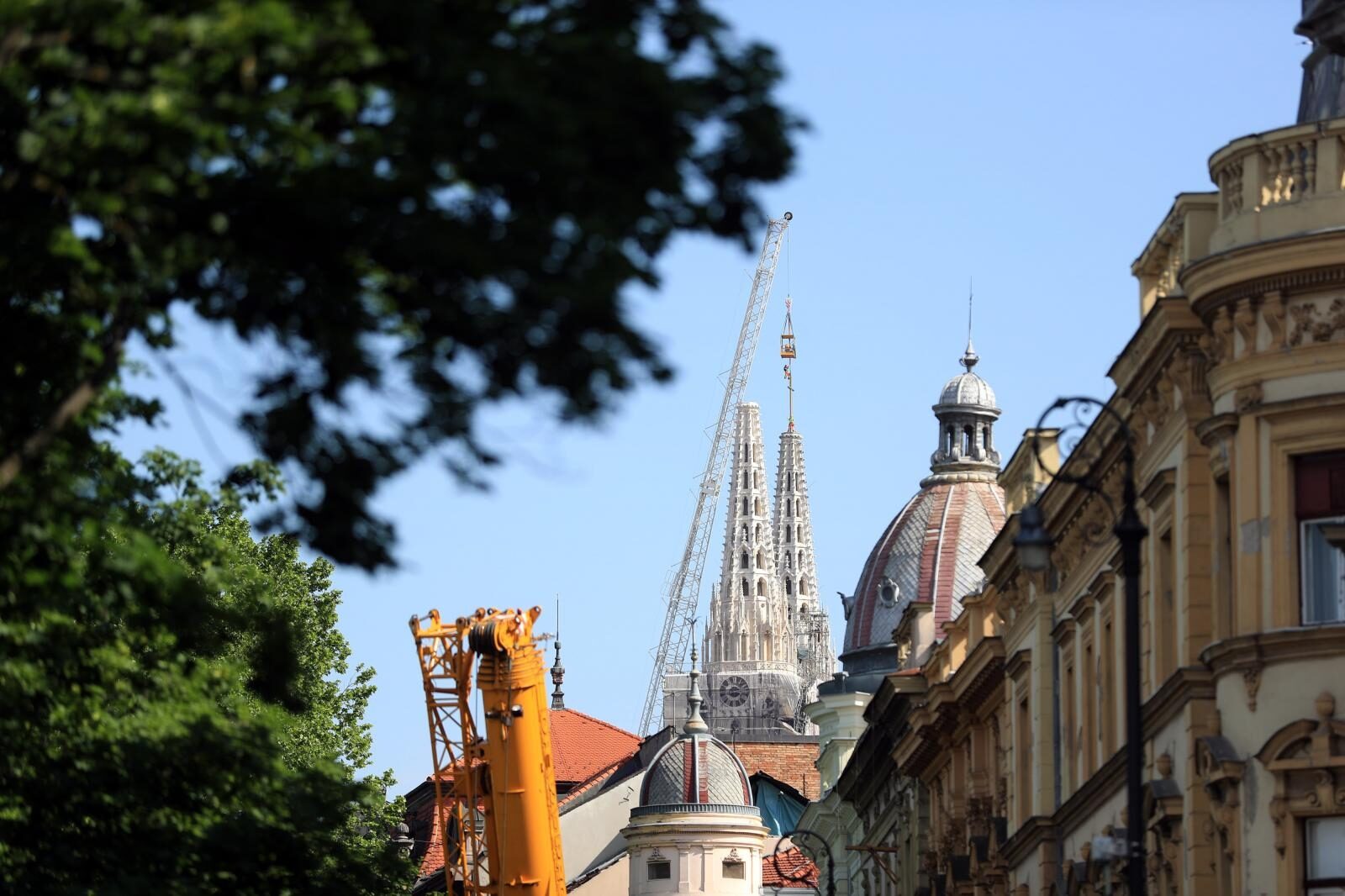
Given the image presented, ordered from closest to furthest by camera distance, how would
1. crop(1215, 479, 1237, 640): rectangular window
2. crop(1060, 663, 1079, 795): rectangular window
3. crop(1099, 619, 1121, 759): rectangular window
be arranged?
crop(1215, 479, 1237, 640): rectangular window → crop(1099, 619, 1121, 759): rectangular window → crop(1060, 663, 1079, 795): rectangular window

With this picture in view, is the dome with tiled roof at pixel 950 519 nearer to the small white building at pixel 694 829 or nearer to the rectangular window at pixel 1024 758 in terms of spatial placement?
the small white building at pixel 694 829

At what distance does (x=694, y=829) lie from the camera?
93.4 m

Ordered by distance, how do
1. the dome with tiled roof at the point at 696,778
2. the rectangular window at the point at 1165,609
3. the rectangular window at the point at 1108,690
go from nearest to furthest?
the rectangular window at the point at 1165,609 < the rectangular window at the point at 1108,690 < the dome with tiled roof at the point at 696,778

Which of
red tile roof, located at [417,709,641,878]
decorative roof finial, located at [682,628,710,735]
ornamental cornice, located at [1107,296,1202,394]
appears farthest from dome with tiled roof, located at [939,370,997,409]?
ornamental cornice, located at [1107,296,1202,394]

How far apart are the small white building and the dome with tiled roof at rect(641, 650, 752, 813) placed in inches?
1.0

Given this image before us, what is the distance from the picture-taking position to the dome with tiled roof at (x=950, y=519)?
8212cm

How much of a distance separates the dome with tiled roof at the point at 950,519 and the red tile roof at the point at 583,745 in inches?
1315

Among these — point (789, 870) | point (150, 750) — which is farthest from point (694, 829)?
point (150, 750)

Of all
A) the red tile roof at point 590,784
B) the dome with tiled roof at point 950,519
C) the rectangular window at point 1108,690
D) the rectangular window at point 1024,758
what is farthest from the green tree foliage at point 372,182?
the red tile roof at point 590,784

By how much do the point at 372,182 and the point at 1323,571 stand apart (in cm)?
1616

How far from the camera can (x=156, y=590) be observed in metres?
20.0

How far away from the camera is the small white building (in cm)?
9338

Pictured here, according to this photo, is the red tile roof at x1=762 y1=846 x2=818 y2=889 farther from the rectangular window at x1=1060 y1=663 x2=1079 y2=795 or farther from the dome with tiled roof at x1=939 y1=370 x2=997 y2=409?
the rectangular window at x1=1060 y1=663 x2=1079 y2=795

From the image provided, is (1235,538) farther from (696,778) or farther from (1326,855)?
(696,778)
